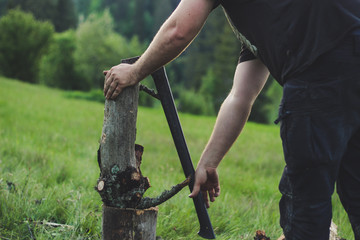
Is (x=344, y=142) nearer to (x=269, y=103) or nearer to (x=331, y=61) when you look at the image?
(x=331, y=61)

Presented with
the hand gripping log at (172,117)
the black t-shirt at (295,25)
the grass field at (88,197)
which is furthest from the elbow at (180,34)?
the grass field at (88,197)

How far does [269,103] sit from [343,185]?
40.1 metres

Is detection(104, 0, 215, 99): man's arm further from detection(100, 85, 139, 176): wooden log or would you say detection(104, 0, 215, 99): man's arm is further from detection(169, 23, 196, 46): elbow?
detection(100, 85, 139, 176): wooden log

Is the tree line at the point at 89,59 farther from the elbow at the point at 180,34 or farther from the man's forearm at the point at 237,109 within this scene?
the elbow at the point at 180,34

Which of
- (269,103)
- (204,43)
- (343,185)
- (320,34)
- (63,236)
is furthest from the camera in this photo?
(204,43)

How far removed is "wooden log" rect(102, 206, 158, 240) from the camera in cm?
232

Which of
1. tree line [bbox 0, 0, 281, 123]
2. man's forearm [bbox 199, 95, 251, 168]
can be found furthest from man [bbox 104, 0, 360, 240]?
tree line [bbox 0, 0, 281, 123]

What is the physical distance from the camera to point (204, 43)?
5553 centimetres

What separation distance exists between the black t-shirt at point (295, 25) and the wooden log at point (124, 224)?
1157 millimetres

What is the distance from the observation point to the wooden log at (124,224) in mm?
2322

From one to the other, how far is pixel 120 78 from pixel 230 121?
75 centimetres

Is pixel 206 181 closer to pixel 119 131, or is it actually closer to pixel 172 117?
pixel 172 117

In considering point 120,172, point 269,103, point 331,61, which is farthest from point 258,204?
point 269,103

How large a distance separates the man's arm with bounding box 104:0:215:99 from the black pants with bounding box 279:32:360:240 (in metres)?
0.56
